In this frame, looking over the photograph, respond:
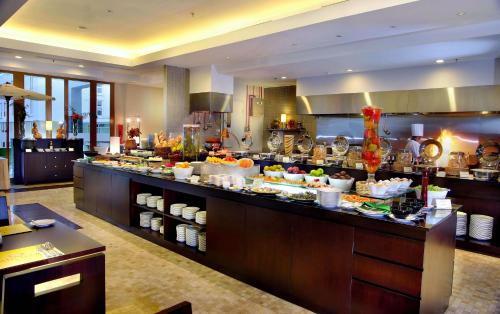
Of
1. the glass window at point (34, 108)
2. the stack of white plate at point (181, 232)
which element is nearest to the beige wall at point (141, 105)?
the glass window at point (34, 108)

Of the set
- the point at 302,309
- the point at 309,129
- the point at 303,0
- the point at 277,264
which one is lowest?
the point at 302,309

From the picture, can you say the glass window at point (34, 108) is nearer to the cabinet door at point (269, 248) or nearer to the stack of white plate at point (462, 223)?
the cabinet door at point (269, 248)

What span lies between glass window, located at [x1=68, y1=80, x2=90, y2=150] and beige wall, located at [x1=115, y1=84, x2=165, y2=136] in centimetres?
92

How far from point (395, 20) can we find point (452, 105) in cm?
303

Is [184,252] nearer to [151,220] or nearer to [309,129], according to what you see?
[151,220]

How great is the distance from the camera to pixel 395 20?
5.09m

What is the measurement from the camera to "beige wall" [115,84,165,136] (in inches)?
488

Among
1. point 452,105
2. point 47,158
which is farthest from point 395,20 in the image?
point 47,158

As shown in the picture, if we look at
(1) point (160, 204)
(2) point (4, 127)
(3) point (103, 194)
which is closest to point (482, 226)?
(1) point (160, 204)

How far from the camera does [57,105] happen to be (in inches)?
444

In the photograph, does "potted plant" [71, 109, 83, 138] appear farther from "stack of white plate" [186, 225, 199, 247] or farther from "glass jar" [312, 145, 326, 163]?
"stack of white plate" [186, 225, 199, 247]

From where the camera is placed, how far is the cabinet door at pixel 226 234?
3.78 m

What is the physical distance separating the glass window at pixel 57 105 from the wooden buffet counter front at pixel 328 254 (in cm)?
854

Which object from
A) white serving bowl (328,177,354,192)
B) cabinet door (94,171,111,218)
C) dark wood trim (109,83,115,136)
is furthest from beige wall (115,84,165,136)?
white serving bowl (328,177,354,192)
